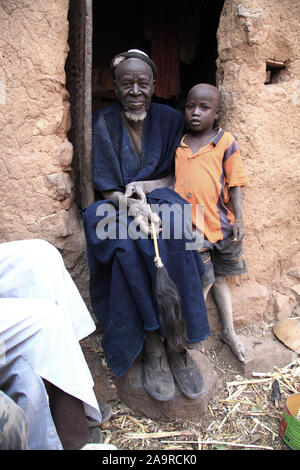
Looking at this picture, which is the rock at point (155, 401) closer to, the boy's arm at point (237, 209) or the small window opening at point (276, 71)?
the boy's arm at point (237, 209)

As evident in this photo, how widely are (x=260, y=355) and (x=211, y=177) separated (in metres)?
1.30

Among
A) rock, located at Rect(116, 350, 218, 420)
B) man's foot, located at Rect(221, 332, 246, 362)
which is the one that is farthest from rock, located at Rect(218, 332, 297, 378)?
rock, located at Rect(116, 350, 218, 420)

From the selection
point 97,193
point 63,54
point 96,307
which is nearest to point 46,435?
point 96,307

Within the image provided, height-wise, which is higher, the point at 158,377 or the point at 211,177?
the point at 211,177

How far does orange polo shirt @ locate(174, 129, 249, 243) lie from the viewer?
2.33m

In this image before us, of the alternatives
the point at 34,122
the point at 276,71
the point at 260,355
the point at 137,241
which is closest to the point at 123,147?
the point at 34,122

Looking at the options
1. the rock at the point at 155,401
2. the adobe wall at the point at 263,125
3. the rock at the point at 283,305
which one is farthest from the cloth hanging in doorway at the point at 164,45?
the rock at the point at 155,401

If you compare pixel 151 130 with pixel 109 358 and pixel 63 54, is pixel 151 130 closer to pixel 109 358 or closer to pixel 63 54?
pixel 63 54

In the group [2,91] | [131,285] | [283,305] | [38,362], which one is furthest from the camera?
[283,305]

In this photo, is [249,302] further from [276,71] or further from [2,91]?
[2,91]

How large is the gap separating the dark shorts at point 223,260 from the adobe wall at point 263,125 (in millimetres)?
250

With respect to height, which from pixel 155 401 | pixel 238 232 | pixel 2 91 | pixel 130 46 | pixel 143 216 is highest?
pixel 130 46

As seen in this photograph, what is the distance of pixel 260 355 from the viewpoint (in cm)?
252

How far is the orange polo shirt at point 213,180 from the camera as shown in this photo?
7.66 feet
